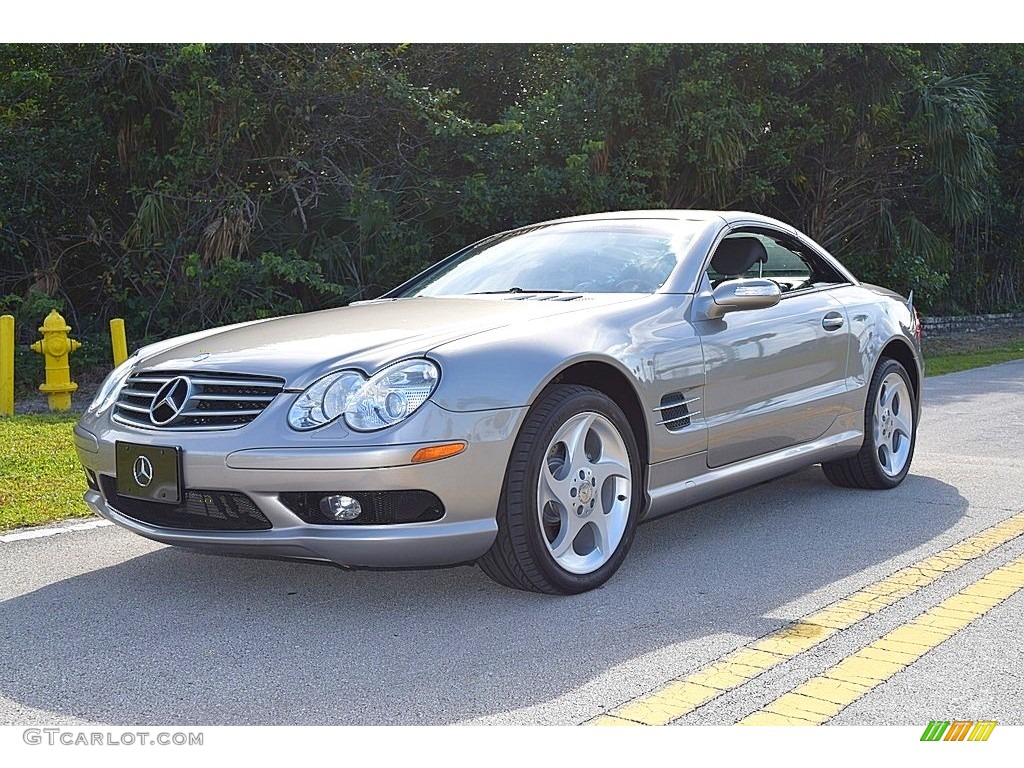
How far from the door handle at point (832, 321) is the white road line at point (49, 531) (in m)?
3.42

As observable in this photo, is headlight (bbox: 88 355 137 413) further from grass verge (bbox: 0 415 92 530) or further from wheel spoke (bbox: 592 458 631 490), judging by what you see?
wheel spoke (bbox: 592 458 631 490)

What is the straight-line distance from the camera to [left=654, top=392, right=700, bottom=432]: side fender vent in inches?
188

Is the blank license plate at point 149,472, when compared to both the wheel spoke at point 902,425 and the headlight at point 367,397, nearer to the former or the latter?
the headlight at point 367,397

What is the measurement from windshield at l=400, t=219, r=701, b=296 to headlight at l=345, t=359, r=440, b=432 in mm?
1311

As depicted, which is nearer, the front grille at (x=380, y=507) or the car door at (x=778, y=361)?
the front grille at (x=380, y=507)

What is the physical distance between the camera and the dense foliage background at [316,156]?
13.3 metres

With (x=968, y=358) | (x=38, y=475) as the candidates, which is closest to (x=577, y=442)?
(x=38, y=475)

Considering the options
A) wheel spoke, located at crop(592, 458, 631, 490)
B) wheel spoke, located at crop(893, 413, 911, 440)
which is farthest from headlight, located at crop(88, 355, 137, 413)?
wheel spoke, located at crop(893, 413, 911, 440)

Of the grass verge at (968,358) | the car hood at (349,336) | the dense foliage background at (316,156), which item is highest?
the dense foliage background at (316,156)

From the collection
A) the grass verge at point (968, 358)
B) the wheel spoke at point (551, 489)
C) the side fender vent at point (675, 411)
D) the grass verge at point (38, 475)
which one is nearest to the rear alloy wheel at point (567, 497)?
the wheel spoke at point (551, 489)

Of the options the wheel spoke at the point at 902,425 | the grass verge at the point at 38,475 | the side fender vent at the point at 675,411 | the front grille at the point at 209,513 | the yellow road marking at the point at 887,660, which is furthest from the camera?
the wheel spoke at the point at 902,425

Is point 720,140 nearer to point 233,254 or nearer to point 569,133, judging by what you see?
point 569,133

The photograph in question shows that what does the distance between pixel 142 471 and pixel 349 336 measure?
2.82ft

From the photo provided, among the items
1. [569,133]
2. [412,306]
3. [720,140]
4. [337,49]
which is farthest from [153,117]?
[412,306]
